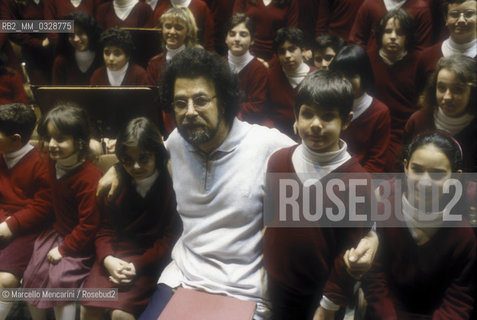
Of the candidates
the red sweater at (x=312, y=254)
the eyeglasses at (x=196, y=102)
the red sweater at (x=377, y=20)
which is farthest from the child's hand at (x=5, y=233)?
the red sweater at (x=377, y=20)

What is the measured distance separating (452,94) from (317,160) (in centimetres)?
32

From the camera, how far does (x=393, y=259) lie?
1016 millimetres

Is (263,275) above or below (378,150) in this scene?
below

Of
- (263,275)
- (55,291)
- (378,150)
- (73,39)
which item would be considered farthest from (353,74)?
(55,291)

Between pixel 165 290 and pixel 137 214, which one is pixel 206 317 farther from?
pixel 137 214

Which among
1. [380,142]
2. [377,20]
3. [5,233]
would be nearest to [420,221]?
[380,142]

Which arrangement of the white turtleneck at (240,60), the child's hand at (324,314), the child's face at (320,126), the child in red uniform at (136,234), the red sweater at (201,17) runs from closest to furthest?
1. the child's face at (320,126)
2. the child's hand at (324,314)
3. the child in red uniform at (136,234)
4. the white turtleneck at (240,60)
5. the red sweater at (201,17)

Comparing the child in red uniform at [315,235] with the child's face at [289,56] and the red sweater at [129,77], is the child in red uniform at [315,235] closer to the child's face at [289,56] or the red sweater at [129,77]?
the child's face at [289,56]

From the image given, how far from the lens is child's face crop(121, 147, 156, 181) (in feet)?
3.71

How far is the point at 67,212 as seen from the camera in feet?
4.04

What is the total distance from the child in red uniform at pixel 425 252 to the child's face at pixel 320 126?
0.17 metres

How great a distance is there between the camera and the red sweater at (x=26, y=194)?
1257mm

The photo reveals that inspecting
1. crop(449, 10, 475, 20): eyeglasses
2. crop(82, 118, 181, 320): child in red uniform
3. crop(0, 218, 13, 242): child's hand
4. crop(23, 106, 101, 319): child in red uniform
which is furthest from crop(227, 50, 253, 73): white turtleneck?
crop(0, 218, 13, 242): child's hand

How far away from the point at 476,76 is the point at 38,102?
3.61 feet
